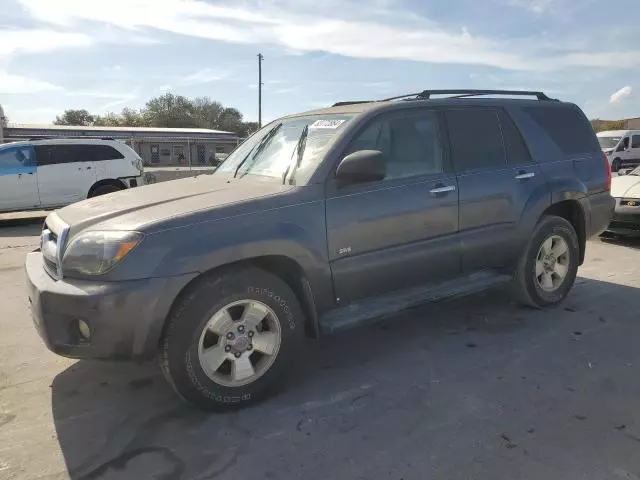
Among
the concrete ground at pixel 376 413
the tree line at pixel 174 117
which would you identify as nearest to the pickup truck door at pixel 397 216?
the concrete ground at pixel 376 413

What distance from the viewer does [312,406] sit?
3297mm

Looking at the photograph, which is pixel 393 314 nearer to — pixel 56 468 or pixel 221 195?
pixel 221 195

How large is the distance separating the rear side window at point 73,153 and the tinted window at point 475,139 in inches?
397

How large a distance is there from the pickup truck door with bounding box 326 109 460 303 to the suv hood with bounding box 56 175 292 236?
1.65 feet

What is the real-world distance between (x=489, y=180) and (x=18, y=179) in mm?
10574

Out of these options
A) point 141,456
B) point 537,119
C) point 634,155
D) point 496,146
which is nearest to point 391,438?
point 141,456

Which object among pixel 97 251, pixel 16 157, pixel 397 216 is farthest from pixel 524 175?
pixel 16 157

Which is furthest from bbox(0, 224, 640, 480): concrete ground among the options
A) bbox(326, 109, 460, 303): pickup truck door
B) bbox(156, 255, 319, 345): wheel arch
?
bbox(326, 109, 460, 303): pickup truck door

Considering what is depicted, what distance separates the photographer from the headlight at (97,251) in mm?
2943

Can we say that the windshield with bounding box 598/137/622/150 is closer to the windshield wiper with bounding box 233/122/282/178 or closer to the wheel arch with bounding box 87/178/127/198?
the wheel arch with bounding box 87/178/127/198

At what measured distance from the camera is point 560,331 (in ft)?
14.6

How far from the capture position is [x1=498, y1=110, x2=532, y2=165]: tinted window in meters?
4.68

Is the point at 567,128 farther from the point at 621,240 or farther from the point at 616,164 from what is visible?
the point at 616,164

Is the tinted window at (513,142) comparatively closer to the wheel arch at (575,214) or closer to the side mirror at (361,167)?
the wheel arch at (575,214)
